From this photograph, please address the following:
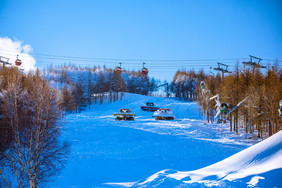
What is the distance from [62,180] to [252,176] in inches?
462

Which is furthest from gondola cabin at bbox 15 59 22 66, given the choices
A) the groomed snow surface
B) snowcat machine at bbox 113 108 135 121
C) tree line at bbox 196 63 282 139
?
tree line at bbox 196 63 282 139

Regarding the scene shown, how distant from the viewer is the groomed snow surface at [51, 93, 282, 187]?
696 cm

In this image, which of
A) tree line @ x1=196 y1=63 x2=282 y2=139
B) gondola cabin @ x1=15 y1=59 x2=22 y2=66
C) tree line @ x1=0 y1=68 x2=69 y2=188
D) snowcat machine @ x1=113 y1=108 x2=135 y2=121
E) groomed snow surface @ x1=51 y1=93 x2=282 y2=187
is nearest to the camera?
groomed snow surface @ x1=51 y1=93 x2=282 y2=187

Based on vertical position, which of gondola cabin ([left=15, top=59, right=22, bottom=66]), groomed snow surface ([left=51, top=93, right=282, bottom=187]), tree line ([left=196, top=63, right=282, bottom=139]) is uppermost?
gondola cabin ([left=15, top=59, right=22, bottom=66])

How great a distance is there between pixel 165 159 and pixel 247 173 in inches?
366

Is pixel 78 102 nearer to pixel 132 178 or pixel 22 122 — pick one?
pixel 22 122

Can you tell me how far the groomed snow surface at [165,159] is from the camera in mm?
6957

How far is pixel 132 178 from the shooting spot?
1212cm

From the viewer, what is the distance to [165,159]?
1551cm

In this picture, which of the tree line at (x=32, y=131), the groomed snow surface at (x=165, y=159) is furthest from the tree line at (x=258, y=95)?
the tree line at (x=32, y=131)

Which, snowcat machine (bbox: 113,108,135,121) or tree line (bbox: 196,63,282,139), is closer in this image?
tree line (bbox: 196,63,282,139)

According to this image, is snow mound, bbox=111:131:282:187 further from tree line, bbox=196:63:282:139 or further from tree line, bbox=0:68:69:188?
tree line, bbox=196:63:282:139

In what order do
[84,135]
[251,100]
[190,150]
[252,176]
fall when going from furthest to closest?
[84,135] → [251,100] → [190,150] → [252,176]

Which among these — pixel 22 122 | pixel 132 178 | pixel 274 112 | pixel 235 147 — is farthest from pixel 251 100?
→ pixel 22 122
